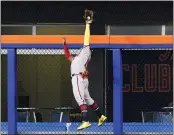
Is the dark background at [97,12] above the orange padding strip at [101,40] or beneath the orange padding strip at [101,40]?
above

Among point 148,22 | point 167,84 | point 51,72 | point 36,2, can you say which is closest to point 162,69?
point 167,84

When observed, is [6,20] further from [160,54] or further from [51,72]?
[160,54]

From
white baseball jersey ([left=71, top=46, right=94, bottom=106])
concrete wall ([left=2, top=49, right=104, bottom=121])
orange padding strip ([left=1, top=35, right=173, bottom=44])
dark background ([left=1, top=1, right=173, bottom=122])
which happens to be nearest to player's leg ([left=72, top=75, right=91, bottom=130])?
white baseball jersey ([left=71, top=46, right=94, bottom=106])

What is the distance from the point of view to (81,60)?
241 inches

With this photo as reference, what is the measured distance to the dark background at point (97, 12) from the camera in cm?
1230

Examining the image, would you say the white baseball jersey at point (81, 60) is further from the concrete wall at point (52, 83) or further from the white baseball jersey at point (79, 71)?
the concrete wall at point (52, 83)

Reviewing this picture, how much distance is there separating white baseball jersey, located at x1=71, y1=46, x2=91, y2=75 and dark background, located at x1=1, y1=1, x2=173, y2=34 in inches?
242

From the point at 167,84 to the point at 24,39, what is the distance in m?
6.43

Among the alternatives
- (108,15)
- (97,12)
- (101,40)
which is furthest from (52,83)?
(101,40)

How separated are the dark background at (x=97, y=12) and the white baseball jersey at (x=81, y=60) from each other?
20.2 ft

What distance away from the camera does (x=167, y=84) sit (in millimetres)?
12016

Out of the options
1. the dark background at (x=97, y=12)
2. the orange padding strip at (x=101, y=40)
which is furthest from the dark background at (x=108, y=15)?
the orange padding strip at (x=101, y=40)

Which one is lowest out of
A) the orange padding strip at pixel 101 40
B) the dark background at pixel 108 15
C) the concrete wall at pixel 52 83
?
the concrete wall at pixel 52 83

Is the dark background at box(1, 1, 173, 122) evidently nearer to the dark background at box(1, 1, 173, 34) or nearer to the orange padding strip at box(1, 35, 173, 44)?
the dark background at box(1, 1, 173, 34)
